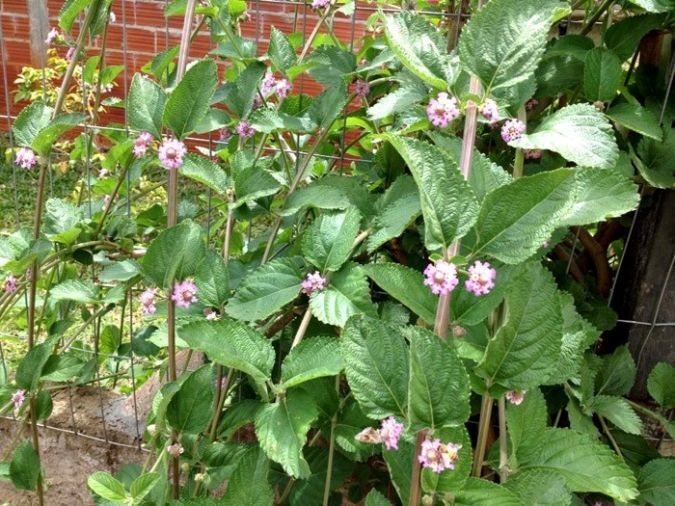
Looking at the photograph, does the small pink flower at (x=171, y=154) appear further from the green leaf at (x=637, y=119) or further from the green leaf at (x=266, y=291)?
the green leaf at (x=637, y=119)

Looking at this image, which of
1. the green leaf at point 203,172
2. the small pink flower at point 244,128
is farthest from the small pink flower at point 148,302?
the small pink flower at point 244,128

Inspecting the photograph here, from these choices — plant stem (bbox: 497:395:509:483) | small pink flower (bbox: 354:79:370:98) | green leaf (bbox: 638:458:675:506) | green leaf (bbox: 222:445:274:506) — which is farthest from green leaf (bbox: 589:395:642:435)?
small pink flower (bbox: 354:79:370:98)

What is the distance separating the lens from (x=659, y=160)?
1.02 m

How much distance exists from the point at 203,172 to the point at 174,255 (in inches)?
5.1

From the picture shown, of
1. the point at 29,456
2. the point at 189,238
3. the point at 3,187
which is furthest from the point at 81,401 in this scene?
the point at 3,187

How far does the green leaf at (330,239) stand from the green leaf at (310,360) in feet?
0.35

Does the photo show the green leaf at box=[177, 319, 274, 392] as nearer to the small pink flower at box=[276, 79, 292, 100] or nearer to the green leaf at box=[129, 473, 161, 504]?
the green leaf at box=[129, 473, 161, 504]

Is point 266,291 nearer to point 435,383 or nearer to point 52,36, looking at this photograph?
point 435,383

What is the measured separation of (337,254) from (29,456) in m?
0.74

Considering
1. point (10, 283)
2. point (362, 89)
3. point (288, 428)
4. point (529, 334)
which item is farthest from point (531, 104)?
point (10, 283)

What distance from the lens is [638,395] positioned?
121cm

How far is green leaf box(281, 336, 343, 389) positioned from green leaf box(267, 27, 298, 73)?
439mm

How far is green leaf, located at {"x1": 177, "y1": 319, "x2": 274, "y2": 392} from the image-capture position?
2.57ft

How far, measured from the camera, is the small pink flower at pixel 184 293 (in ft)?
3.02
